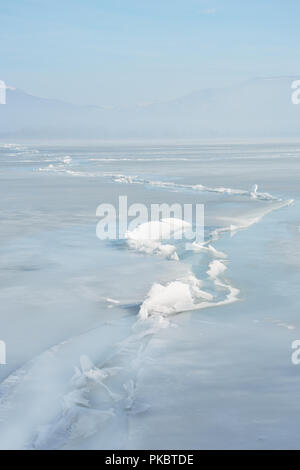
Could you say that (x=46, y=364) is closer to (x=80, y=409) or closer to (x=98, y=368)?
(x=98, y=368)

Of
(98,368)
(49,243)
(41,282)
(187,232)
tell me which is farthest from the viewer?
(187,232)

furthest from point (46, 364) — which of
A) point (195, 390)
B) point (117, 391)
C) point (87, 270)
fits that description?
point (87, 270)

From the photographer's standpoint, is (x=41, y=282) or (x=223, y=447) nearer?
(x=223, y=447)

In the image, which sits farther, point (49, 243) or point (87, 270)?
point (49, 243)

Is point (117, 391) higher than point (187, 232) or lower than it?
lower

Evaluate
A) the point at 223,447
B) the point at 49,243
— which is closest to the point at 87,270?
the point at 49,243

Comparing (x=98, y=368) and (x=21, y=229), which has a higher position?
(x=21, y=229)
